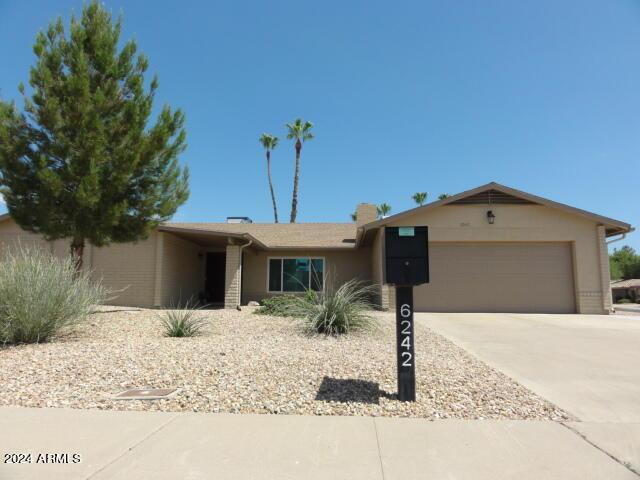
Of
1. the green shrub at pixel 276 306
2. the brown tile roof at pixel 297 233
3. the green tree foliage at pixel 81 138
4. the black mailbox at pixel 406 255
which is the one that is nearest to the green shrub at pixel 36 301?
the green tree foliage at pixel 81 138

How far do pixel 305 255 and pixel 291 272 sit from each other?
97 cm

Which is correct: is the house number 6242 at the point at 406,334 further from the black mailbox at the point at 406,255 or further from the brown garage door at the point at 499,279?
the brown garage door at the point at 499,279

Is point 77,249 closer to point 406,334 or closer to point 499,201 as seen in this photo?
point 406,334

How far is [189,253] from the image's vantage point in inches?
717

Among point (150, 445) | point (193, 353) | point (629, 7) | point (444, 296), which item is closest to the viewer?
point (150, 445)

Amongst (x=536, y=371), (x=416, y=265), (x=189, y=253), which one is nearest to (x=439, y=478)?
(x=416, y=265)

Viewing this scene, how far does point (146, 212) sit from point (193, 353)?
6867 millimetres

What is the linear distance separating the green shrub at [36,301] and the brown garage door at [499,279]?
36.0ft

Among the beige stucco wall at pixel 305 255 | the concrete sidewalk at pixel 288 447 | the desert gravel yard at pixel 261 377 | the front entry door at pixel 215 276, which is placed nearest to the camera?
the concrete sidewalk at pixel 288 447

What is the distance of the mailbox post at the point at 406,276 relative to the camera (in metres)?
4.36

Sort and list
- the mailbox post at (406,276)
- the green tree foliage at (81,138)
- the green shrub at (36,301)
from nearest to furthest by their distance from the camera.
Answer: the mailbox post at (406,276)
the green shrub at (36,301)
the green tree foliage at (81,138)

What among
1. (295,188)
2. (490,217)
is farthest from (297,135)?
(490,217)

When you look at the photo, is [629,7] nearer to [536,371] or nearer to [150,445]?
[536,371]

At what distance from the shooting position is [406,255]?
4.43 metres
